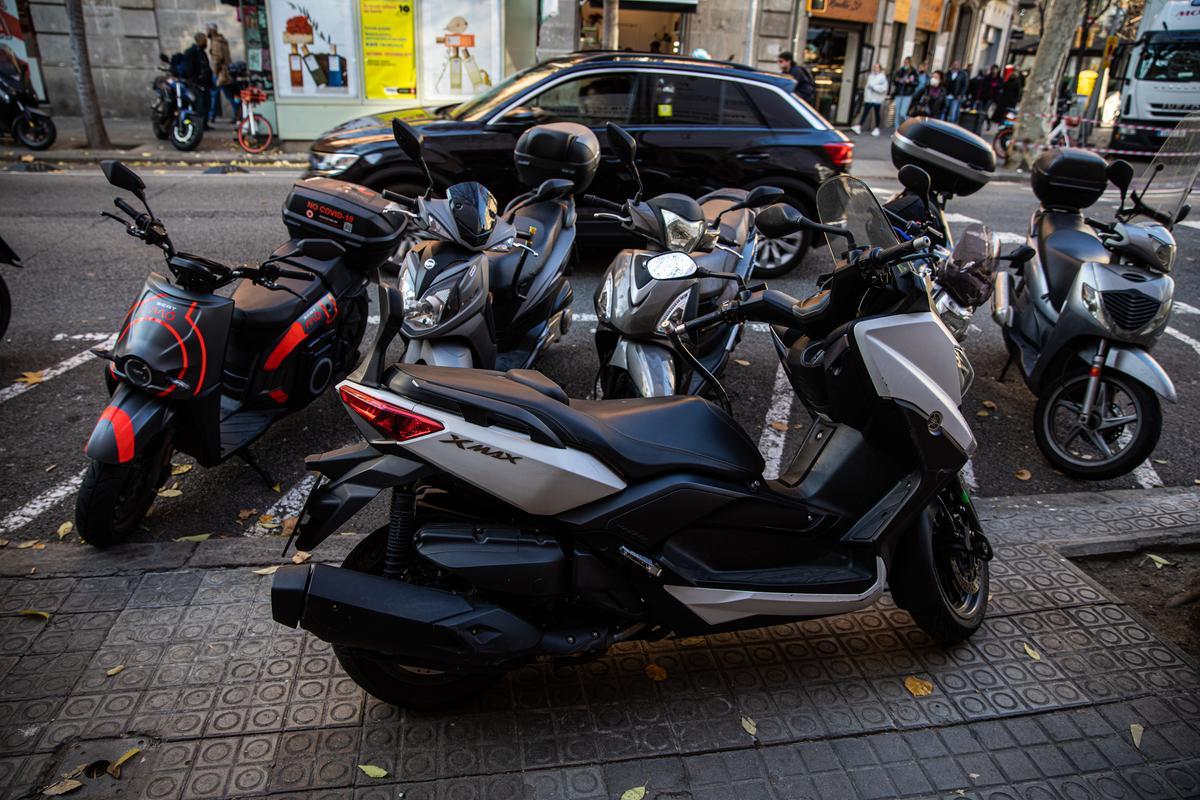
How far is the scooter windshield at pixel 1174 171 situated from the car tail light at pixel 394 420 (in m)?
5.00

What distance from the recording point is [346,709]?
2.72 m

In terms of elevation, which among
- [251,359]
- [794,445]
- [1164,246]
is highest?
[1164,246]

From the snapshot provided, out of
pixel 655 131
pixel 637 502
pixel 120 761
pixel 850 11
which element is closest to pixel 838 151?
pixel 655 131

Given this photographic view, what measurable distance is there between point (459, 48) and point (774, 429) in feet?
40.8

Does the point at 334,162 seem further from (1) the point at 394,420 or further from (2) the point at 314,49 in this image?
(2) the point at 314,49

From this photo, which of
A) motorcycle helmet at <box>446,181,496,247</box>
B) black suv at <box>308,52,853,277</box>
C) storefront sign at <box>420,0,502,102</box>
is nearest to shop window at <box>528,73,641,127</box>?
black suv at <box>308,52,853,277</box>

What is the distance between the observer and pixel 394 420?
2.38 m

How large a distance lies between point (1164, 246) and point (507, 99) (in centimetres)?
543

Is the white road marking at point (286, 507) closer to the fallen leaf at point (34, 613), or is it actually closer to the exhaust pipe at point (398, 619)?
the fallen leaf at point (34, 613)

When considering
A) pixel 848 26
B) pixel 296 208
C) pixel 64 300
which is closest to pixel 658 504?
pixel 296 208

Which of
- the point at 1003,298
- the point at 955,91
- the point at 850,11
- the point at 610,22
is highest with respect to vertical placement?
the point at 850,11

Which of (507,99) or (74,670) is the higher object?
(507,99)

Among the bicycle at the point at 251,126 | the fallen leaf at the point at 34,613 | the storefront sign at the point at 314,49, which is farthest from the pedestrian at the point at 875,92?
the fallen leaf at the point at 34,613

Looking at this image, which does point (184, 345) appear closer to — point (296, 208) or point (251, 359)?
point (251, 359)
